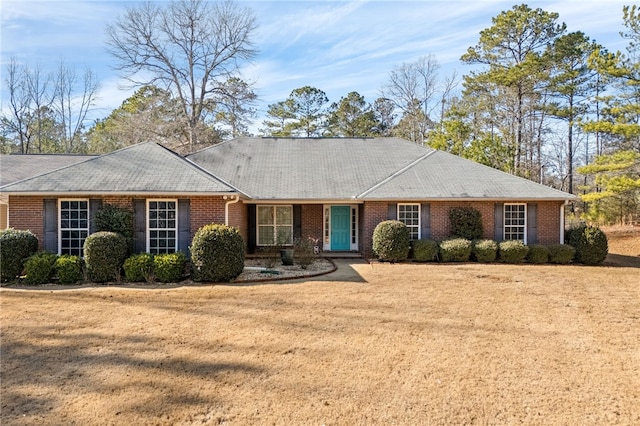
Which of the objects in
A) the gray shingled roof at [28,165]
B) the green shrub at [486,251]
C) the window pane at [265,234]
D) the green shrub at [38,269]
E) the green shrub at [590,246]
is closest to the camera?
the green shrub at [38,269]

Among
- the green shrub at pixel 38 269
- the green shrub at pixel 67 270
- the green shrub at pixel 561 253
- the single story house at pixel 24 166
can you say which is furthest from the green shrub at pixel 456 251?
the single story house at pixel 24 166

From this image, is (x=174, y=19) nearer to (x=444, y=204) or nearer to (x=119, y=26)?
(x=119, y=26)

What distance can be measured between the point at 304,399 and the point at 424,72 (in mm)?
34596

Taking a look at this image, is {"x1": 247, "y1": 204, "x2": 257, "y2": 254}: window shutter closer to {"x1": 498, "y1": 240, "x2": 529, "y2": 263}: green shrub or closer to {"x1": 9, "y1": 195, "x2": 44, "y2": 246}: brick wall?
{"x1": 9, "y1": 195, "x2": 44, "y2": 246}: brick wall

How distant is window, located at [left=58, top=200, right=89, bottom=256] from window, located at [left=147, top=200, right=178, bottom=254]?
1.90 metres

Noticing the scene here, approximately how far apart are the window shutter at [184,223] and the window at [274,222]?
5472 mm

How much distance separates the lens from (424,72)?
113ft

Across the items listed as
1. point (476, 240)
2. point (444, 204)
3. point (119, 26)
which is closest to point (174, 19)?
point (119, 26)

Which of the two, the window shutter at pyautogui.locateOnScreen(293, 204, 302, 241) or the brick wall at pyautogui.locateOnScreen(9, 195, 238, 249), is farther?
the window shutter at pyautogui.locateOnScreen(293, 204, 302, 241)

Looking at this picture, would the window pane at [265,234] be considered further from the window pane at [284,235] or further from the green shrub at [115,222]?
the green shrub at [115,222]

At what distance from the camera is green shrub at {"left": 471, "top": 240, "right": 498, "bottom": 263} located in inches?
572

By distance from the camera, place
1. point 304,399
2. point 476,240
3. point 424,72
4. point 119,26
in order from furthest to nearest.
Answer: point 424,72 → point 119,26 → point 476,240 → point 304,399

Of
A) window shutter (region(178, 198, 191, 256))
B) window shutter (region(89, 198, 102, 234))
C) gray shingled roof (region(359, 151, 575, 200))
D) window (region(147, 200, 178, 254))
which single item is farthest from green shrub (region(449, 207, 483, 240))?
window shutter (region(89, 198, 102, 234))

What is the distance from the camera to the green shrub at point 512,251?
1455 cm
